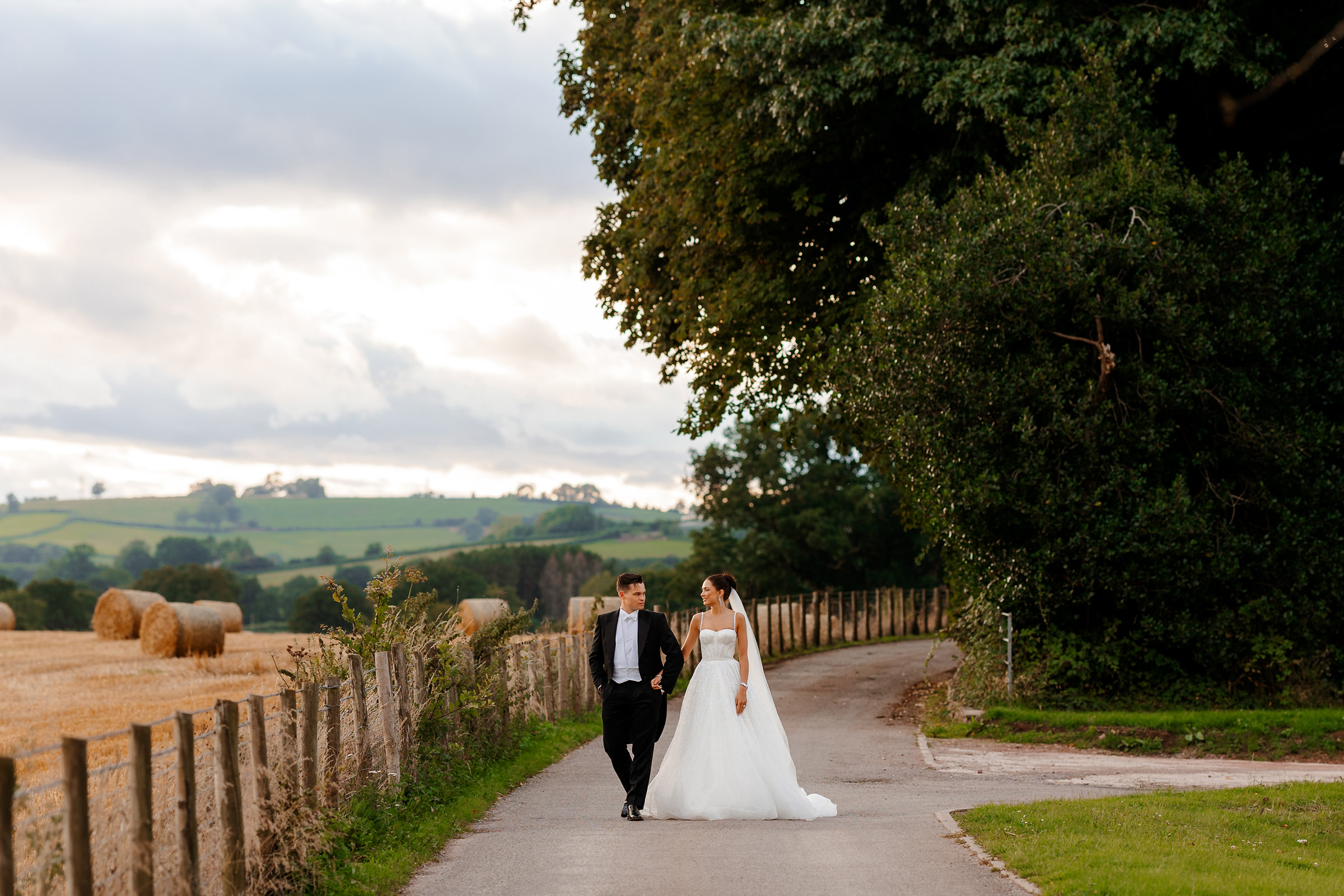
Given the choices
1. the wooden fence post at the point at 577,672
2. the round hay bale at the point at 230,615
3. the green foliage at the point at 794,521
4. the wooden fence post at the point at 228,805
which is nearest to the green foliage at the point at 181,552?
the green foliage at the point at 794,521

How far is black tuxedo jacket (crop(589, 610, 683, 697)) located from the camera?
10.6 m

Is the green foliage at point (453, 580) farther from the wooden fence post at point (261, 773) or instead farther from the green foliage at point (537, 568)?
the wooden fence post at point (261, 773)

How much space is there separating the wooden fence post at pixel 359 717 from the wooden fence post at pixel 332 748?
49cm

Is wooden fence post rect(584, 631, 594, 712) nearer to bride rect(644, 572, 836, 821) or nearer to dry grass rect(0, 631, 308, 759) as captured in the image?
dry grass rect(0, 631, 308, 759)

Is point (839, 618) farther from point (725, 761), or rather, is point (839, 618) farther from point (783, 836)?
point (783, 836)

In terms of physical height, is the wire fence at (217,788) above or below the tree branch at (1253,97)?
below

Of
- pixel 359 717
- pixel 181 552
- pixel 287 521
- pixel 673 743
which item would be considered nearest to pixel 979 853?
pixel 673 743

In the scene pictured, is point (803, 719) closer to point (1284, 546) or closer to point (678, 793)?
point (1284, 546)

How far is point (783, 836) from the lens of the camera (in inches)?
369

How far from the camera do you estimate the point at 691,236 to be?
2398cm

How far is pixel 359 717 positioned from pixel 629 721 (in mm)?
2418

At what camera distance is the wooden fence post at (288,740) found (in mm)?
7641

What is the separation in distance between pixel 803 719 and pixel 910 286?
298 inches

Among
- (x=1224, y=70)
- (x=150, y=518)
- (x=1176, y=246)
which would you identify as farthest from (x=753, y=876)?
(x=150, y=518)
